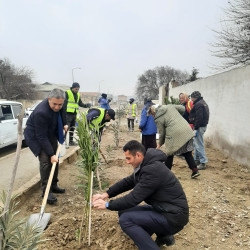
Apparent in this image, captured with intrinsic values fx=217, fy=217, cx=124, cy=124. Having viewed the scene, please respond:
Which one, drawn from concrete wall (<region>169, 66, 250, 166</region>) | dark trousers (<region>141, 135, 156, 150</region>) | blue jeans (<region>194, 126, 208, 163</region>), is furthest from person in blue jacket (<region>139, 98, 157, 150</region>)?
concrete wall (<region>169, 66, 250, 166</region>)

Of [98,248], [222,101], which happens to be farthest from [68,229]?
[222,101]

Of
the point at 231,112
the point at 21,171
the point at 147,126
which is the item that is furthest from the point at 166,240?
the point at 231,112

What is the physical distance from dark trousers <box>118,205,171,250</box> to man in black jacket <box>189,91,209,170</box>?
3.16m

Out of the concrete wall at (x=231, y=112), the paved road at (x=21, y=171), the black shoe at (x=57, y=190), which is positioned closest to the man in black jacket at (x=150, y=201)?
the black shoe at (x=57, y=190)

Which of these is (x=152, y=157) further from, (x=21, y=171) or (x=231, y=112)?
(x=231, y=112)

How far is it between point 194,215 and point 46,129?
2.47 meters

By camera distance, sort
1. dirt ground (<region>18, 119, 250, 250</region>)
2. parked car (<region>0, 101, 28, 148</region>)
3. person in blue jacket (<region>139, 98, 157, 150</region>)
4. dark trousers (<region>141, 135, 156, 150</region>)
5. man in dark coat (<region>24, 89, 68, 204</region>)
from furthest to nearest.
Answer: parked car (<region>0, 101, 28, 148</region>) < dark trousers (<region>141, 135, 156, 150</region>) < person in blue jacket (<region>139, 98, 157, 150</region>) < man in dark coat (<region>24, 89, 68, 204</region>) < dirt ground (<region>18, 119, 250, 250</region>)

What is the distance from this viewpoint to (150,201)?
2.22m

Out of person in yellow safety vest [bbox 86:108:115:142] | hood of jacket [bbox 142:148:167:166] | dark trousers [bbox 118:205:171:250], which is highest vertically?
person in yellow safety vest [bbox 86:108:115:142]

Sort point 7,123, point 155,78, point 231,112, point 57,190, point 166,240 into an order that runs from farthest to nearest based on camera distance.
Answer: point 155,78 → point 7,123 → point 231,112 → point 57,190 → point 166,240

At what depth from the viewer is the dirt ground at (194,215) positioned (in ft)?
7.97

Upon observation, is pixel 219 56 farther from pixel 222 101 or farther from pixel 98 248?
pixel 98 248

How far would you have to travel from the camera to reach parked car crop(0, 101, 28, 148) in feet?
21.0

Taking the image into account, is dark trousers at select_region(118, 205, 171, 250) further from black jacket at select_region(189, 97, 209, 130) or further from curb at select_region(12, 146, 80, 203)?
black jacket at select_region(189, 97, 209, 130)
